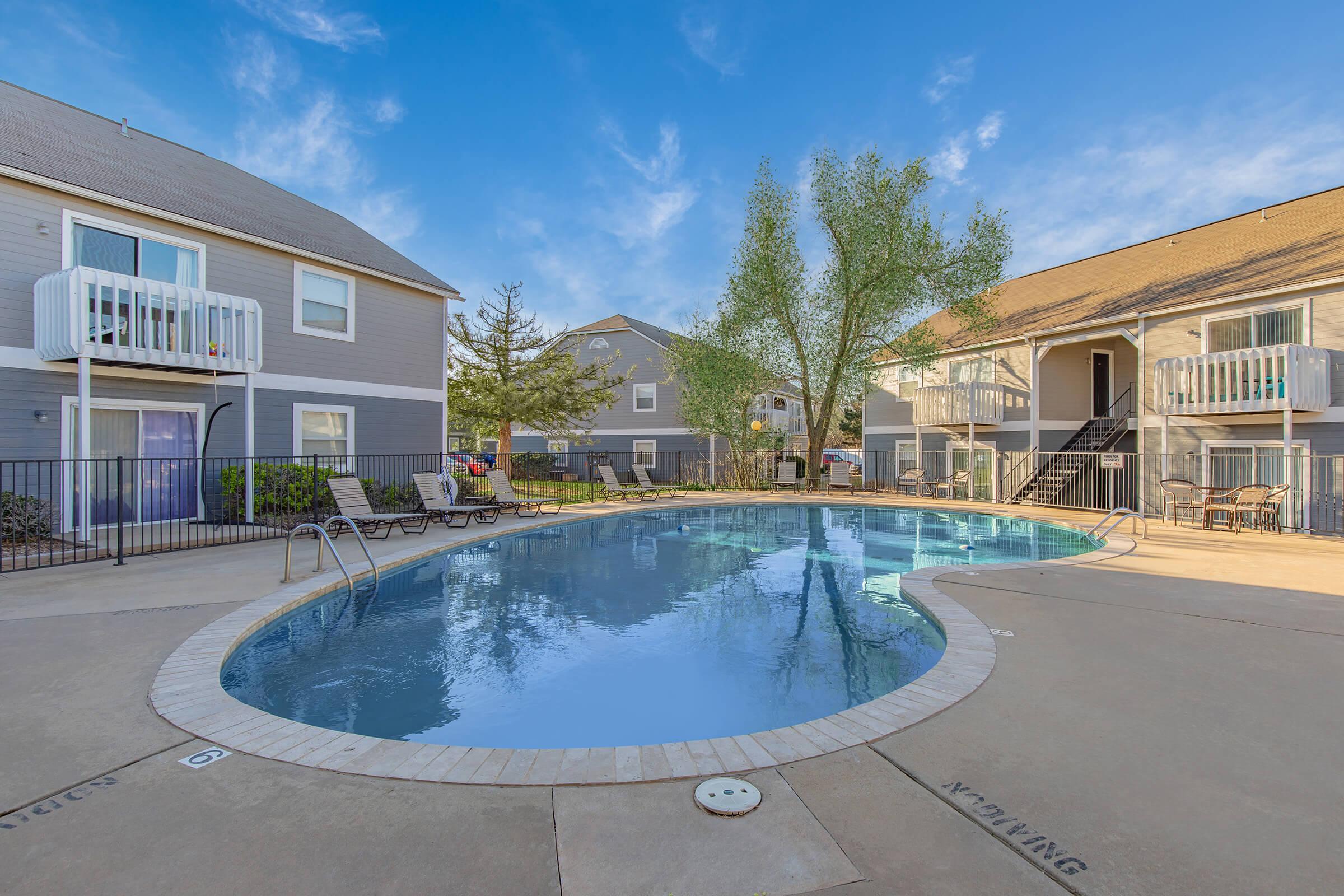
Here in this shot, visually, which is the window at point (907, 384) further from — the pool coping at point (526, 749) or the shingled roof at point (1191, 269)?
the pool coping at point (526, 749)

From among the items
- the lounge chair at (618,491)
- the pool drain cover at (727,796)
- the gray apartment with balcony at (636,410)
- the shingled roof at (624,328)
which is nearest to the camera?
the pool drain cover at (727,796)

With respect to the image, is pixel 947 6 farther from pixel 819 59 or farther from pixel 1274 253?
pixel 1274 253

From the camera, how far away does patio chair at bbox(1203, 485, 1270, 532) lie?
11531 millimetres

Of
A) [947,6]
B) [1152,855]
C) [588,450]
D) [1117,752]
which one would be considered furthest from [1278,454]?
[588,450]

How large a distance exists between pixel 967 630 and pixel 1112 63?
15325 mm

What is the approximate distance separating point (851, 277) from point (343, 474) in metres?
15.1

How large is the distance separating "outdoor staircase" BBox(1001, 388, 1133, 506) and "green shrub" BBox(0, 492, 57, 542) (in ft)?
67.4

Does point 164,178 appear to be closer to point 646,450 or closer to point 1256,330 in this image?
point 646,450

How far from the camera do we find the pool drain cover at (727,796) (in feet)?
8.25

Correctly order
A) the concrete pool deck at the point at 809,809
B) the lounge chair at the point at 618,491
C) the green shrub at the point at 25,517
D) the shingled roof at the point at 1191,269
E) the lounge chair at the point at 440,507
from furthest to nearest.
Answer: the lounge chair at the point at 618,491
the shingled roof at the point at 1191,269
the lounge chair at the point at 440,507
the green shrub at the point at 25,517
the concrete pool deck at the point at 809,809

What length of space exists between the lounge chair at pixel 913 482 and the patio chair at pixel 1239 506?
8056 mm

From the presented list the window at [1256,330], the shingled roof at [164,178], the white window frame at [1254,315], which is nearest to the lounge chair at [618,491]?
the shingled roof at [164,178]

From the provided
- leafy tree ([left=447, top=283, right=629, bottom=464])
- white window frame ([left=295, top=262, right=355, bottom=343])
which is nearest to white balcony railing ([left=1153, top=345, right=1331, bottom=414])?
leafy tree ([left=447, top=283, right=629, bottom=464])

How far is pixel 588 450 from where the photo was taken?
28922 millimetres
